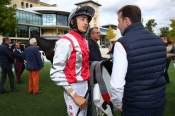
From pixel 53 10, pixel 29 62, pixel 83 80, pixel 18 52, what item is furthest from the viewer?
pixel 53 10

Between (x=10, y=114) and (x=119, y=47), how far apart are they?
5716 mm

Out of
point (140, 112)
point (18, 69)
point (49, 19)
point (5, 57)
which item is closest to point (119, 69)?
point (140, 112)

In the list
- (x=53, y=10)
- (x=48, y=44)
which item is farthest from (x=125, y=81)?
(x=53, y=10)

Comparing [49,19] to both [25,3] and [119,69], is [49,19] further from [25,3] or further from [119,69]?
[119,69]

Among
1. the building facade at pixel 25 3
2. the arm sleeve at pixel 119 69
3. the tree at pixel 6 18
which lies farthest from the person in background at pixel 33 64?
the building facade at pixel 25 3

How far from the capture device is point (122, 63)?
312 cm

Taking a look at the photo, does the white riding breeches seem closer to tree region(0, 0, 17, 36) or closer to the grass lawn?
the grass lawn

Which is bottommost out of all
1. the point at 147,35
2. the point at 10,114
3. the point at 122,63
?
the point at 10,114

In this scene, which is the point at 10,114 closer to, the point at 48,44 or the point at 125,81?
the point at 48,44

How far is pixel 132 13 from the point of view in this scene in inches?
130

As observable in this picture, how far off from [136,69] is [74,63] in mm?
656

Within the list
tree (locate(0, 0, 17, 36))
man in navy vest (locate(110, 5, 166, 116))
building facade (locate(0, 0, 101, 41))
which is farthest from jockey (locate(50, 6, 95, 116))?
building facade (locate(0, 0, 101, 41))

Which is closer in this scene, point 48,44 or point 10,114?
point 10,114

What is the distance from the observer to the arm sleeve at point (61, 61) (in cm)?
345
